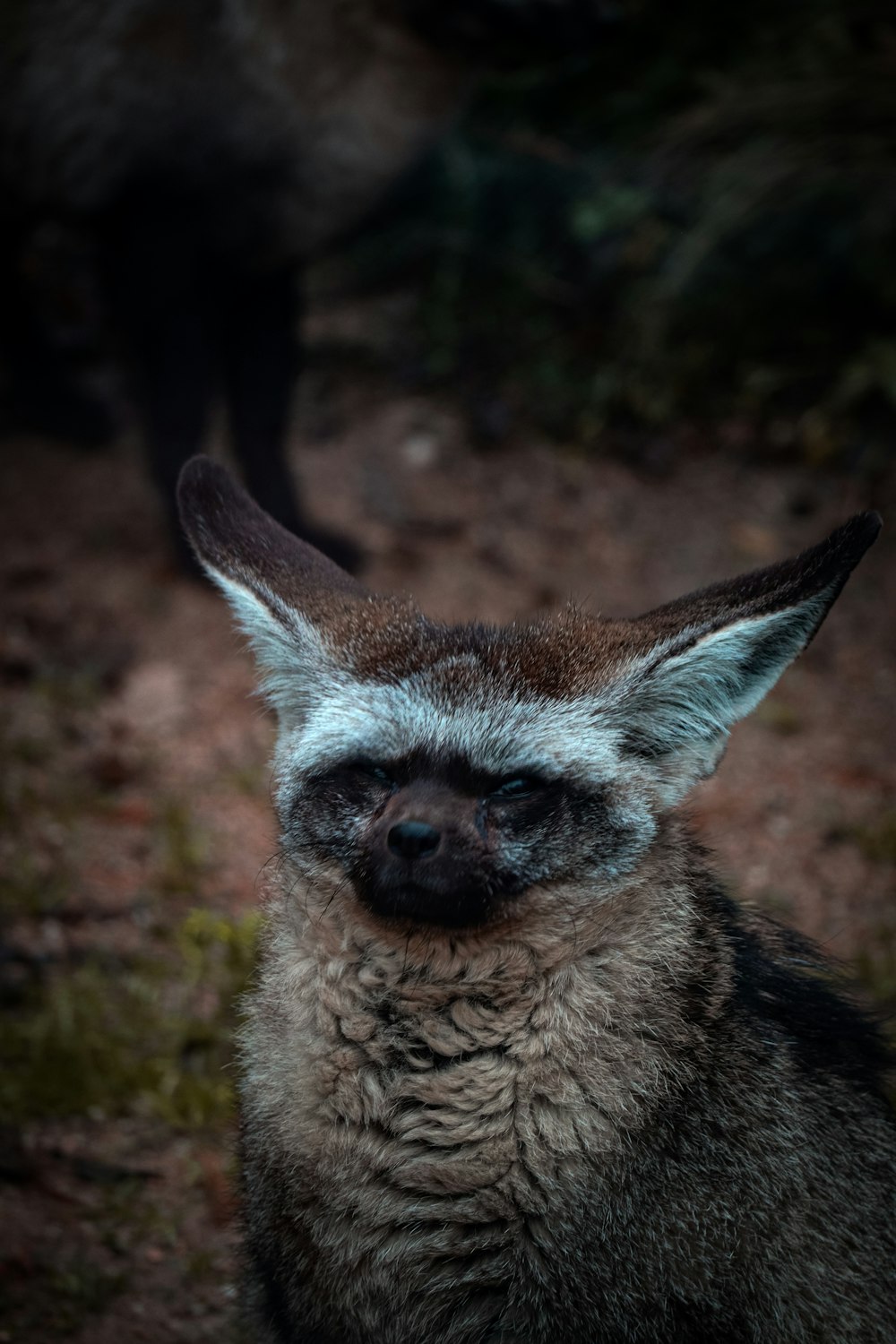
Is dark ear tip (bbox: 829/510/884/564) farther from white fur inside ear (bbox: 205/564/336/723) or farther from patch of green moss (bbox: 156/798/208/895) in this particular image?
patch of green moss (bbox: 156/798/208/895)

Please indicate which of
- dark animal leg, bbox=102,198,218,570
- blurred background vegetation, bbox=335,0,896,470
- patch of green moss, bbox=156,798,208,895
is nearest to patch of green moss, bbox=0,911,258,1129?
patch of green moss, bbox=156,798,208,895

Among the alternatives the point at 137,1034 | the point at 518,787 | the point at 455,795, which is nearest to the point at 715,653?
the point at 518,787

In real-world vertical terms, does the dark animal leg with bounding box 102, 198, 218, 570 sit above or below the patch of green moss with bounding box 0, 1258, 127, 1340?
above

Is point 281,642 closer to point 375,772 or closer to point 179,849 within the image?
point 375,772

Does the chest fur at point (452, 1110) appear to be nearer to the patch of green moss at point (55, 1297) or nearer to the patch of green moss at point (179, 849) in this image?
the patch of green moss at point (55, 1297)

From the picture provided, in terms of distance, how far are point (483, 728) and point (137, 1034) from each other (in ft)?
6.77

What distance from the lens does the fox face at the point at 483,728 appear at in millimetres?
2592

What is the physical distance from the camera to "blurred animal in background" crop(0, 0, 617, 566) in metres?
5.32

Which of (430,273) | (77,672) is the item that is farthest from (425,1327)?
(430,273)

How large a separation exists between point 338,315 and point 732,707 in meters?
6.16

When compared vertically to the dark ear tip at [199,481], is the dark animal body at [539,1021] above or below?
below

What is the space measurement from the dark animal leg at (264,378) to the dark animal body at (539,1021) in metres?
3.23

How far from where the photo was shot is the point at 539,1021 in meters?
2.62

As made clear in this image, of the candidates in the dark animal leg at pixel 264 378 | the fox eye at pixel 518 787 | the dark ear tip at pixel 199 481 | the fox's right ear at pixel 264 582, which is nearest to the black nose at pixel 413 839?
the fox eye at pixel 518 787
